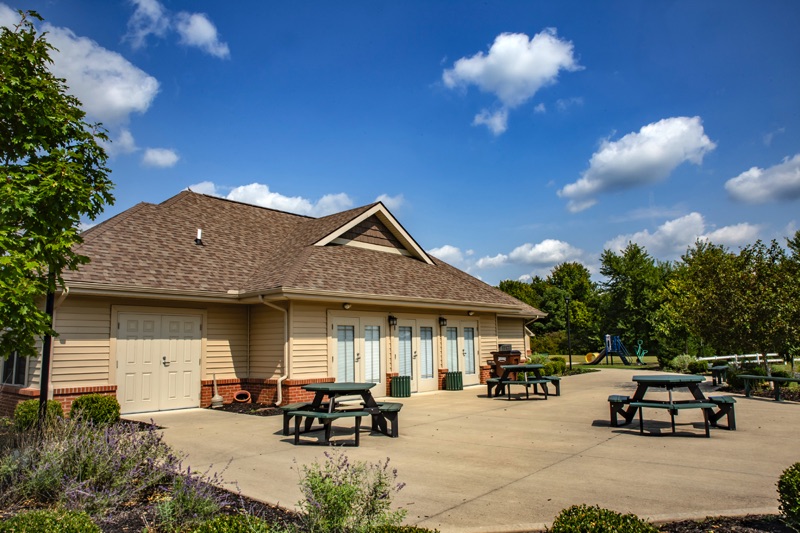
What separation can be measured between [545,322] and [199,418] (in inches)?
1807

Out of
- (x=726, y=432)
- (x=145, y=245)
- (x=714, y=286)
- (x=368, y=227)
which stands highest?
(x=368, y=227)

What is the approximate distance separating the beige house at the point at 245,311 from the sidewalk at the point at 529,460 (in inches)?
60.3

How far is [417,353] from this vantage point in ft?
56.9

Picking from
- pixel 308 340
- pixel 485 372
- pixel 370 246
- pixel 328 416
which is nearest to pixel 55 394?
pixel 308 340

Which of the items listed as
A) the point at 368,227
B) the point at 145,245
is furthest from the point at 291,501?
the point at 368,227

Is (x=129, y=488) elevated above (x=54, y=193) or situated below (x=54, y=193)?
below

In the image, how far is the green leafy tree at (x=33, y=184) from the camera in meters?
6.15

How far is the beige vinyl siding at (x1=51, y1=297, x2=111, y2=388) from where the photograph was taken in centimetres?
1182

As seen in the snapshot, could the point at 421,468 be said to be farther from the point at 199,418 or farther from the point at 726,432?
the point at 199,418

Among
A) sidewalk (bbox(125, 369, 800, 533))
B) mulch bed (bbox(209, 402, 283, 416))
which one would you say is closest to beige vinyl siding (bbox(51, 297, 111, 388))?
sidewalk (bbox(125, 369, 800, 533))

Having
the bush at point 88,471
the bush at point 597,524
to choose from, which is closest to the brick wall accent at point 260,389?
the bush at point 88,471

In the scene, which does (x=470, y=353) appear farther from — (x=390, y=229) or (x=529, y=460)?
(x=529, y=460)

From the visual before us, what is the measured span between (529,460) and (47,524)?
5.91m

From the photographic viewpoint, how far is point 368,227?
748 inches
